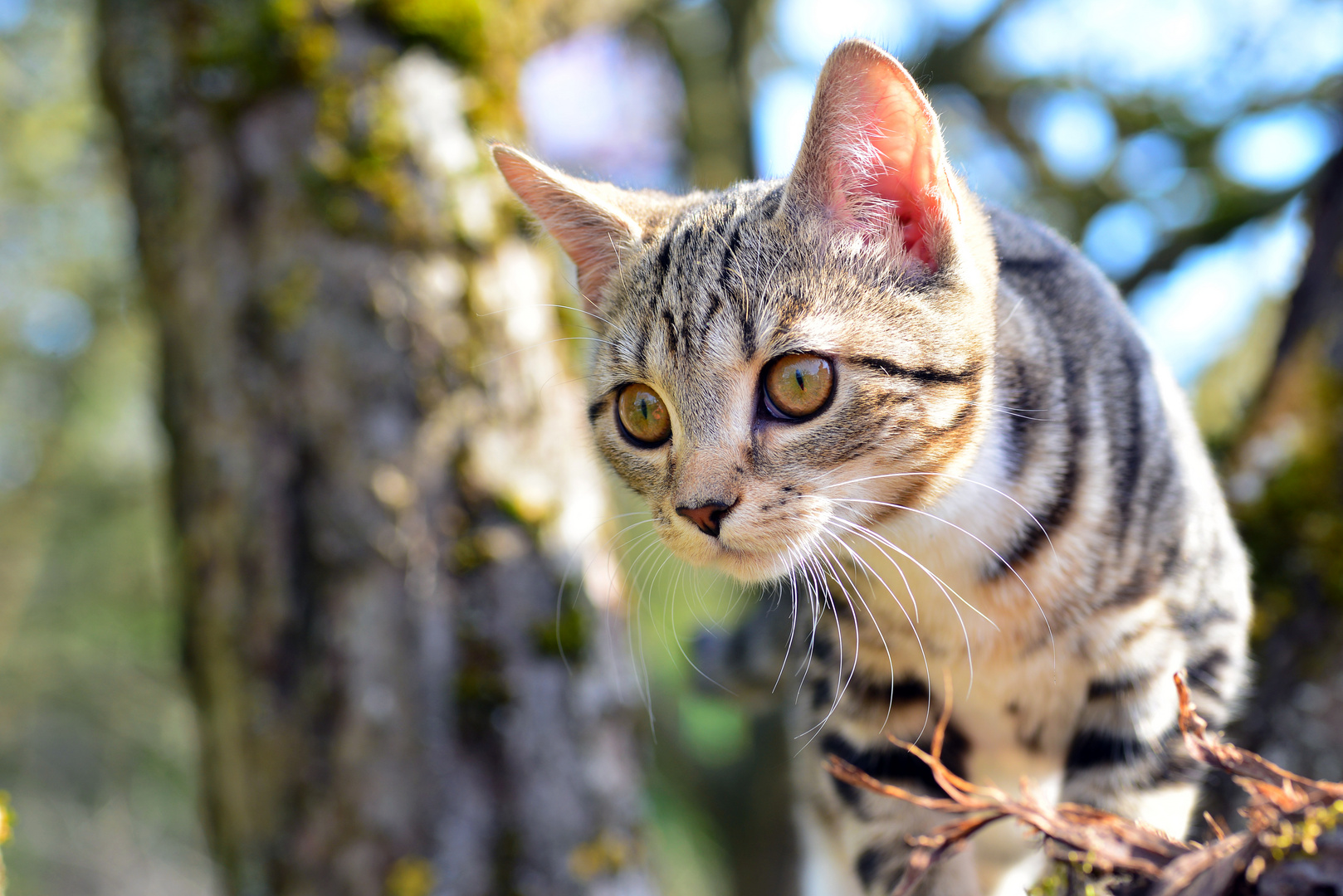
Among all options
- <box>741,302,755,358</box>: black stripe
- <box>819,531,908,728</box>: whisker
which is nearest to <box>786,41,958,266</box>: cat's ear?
<box>741,302,755,358</box>: black stripe

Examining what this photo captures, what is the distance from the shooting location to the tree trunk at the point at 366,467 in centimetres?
231

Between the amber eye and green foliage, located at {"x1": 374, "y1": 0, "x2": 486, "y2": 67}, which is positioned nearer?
the amber eye

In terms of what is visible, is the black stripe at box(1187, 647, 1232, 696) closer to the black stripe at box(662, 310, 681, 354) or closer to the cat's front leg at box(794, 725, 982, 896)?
the cat's front leg at box(794, 725, 982, 896)

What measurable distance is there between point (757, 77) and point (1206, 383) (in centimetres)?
296

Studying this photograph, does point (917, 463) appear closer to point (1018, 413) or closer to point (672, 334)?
point (1018, 413)

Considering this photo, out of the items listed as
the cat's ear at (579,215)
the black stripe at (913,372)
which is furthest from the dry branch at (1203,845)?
the cat's ear at (579,215)

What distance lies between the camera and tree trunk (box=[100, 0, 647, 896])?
2309 millimetres

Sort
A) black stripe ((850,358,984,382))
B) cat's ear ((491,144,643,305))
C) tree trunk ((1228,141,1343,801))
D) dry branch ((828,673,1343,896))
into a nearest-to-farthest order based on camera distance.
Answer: dry branch ((828,673,1343,896))
black stripe ((850,358,984,382))
cat's ear ((491,144,643,305))
tree trunk ((1228,141,1343,801))

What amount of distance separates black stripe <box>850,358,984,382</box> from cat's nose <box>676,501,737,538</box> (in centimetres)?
36

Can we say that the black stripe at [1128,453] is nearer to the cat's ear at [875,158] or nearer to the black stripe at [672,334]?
the cat's ear at [875,158]

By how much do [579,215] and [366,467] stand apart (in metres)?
0.95

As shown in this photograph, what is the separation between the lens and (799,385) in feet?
5.14

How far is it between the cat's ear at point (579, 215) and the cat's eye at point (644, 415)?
14.4 inches

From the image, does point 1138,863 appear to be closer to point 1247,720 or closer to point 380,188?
point 1247,720
